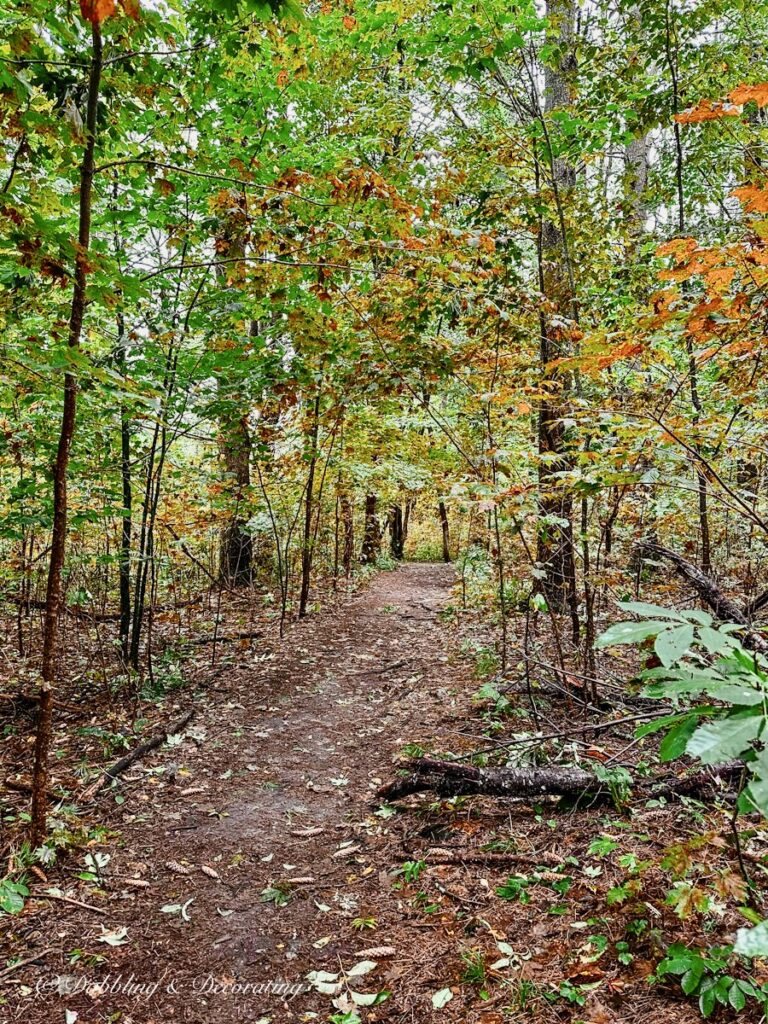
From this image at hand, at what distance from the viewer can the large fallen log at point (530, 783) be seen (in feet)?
10.6

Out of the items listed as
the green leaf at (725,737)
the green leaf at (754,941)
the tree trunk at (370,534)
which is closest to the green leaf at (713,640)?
the green leaf at (725,737)

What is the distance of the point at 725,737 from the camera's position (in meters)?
1.09

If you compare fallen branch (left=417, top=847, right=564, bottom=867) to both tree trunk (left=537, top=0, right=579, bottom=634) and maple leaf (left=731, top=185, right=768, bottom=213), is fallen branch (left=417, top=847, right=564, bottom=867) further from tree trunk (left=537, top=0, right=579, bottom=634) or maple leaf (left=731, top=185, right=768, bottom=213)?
maple leaf (left=731, top=185, right=768, bottom=213)

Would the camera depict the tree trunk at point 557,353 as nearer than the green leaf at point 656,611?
No

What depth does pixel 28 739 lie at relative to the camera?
4.99 metres

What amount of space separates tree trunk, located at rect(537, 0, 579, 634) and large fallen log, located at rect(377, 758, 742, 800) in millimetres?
1678

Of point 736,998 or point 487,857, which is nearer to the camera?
point 736,998

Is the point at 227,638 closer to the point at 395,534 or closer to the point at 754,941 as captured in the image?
the point at 754,941

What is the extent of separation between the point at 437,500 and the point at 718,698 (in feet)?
13.5

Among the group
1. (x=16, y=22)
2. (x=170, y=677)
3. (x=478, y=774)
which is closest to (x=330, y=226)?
(x=16, y=22)

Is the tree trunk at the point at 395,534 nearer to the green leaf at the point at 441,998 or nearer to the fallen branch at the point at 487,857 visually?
the fallen branch at the point at 487,857

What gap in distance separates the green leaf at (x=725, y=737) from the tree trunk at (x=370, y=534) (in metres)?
13.8

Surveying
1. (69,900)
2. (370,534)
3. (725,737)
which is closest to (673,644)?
(725,737)

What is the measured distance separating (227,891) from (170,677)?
11.5ft
